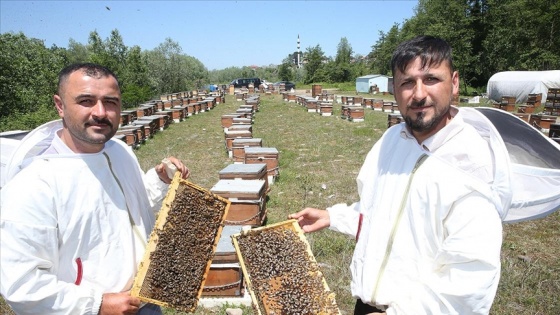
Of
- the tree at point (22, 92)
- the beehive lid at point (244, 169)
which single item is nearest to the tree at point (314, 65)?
the tree at point (22, 92)

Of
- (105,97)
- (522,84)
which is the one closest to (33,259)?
(105,97)

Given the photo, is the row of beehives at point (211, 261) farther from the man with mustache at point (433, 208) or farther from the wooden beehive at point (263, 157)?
the wooden beehive at point (263, 157)

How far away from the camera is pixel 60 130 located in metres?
2.16

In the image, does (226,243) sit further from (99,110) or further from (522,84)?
(522,84)

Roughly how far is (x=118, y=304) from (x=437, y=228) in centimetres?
168

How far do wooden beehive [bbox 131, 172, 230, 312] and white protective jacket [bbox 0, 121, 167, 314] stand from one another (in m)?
0.12

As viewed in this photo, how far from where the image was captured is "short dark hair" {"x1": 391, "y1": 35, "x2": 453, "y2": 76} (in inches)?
68.5

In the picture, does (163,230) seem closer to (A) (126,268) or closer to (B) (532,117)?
(A) (126,268)

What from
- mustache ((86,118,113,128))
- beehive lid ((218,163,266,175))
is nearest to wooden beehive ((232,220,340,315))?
mustache ((86,118,113,128))

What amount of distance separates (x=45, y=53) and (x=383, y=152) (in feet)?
125

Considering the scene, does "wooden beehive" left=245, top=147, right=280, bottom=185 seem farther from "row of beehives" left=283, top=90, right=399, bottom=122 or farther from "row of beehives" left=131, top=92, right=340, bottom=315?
"row of beehives" left=283, top=90, right=399, bottom=122

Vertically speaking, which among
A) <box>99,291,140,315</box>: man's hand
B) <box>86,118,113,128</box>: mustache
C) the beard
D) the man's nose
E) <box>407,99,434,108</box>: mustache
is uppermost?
the man's nose

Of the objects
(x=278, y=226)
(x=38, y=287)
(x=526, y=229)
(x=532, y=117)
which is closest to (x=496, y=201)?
(x=278, y=226)

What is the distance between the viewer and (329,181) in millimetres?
7957
